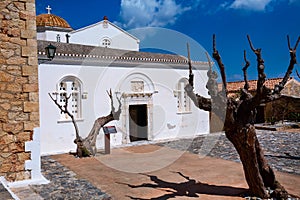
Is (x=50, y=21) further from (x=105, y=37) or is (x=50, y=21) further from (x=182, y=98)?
(x=182, y=98)

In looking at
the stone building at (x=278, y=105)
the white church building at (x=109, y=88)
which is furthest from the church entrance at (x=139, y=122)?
the stone building at (x=278, y=105)

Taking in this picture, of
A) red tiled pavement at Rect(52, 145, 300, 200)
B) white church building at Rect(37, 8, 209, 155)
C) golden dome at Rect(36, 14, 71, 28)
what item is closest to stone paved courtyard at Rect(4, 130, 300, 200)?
red tiled pavement at Rect(52, 145, 300, 200)

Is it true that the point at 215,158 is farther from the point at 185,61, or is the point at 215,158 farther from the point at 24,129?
the point at 185,61

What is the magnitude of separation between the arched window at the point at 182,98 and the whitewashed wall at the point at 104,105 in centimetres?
29

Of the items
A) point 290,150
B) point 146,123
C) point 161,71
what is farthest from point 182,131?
point 290,150

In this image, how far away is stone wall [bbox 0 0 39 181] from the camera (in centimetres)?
602

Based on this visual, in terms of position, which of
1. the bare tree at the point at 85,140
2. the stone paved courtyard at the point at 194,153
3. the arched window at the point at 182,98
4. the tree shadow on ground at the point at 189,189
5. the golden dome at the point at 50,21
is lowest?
the tree shadow on ground at the point at 189,189

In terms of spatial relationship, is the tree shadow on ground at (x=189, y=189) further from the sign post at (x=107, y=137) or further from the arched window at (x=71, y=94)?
the arched window at (x=71, y=94)

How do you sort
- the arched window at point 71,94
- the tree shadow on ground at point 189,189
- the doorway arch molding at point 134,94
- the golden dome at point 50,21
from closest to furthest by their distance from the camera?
the tree shadow on ground at point 189,189 → the arched window at point 71,94 → the doorway arch molding at point 134,94 → the golden dome at point 50,21

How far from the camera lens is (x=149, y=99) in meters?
14.3

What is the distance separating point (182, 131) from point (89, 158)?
22.9 feet

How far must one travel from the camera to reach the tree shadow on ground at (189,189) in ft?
Answer: 18.2

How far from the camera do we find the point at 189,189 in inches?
233

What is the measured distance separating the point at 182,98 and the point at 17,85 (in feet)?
35.0
